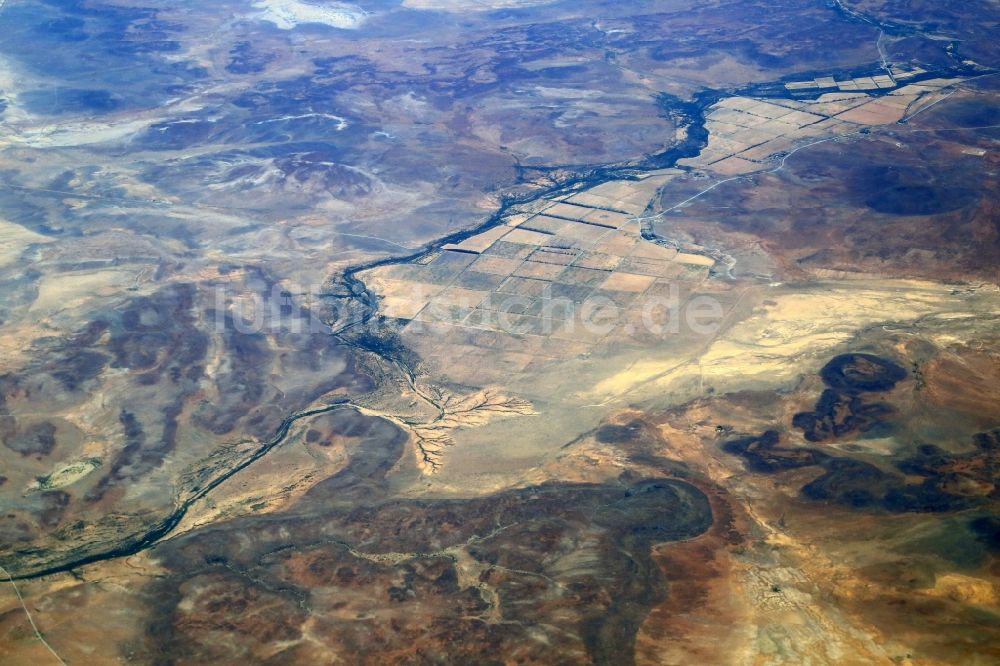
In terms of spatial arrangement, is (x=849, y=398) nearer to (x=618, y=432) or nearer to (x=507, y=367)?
(x=618, y=432)

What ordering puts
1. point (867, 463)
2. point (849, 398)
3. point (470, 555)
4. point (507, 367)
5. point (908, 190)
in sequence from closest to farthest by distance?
1. point (470, 555)
2. point (867, 463)
3. point (849, 398)
4. point (507, 367)
5. point (908, 190)

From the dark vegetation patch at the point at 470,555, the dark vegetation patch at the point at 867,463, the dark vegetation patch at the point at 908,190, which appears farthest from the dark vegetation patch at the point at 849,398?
the dark vegetation patch at the point at 908,190

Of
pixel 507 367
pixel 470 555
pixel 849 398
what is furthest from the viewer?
pixel 507 367

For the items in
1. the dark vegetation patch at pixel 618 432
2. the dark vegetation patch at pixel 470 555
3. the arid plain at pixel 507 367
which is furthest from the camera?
the dark vegetation patch at pixel 618 432

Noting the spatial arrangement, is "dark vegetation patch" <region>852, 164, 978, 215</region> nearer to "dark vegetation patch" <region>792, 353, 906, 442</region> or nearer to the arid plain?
the arid plain

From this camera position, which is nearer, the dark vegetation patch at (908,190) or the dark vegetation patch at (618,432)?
the dark vegetation patch at (618,432)

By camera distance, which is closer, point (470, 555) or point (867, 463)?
point (470, 555)

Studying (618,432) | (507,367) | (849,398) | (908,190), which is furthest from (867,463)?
(908,190)

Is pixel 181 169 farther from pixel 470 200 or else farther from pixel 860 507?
pixel 860 507

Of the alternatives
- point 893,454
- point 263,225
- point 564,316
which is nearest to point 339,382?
point 564,316

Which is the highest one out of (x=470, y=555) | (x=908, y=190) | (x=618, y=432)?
(x=908, y=190)

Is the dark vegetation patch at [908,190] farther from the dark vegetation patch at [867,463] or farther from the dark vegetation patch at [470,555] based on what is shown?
the dark vegetation patch at [470,555]
